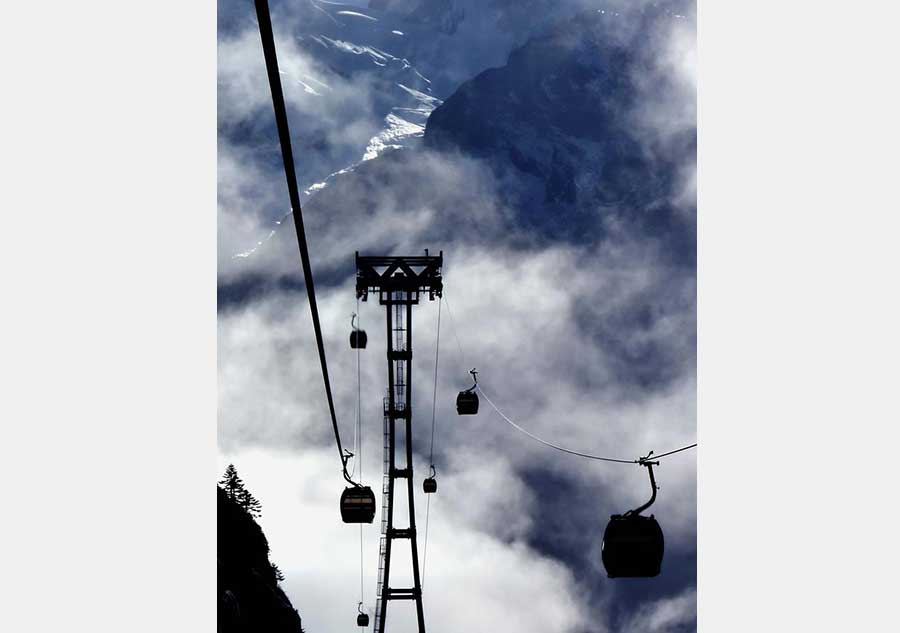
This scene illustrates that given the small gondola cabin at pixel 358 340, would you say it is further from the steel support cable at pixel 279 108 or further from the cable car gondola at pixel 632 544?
the steel support cable at pixel 279 108

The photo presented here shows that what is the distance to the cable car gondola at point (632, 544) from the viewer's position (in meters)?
8.25

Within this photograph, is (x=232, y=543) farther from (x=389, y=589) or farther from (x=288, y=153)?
(x=288, y=153)

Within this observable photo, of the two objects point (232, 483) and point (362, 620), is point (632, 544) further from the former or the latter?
point (232, 483)

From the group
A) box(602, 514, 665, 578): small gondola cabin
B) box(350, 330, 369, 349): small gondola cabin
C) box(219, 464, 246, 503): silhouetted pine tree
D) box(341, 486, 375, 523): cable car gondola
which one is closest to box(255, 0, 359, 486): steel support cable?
box(602, 514, 665, 578): small gondola cabin

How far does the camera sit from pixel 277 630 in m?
26.1

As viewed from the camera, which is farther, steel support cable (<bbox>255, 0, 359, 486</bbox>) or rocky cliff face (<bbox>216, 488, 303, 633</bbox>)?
rocky cliff face (<bbox>216, 488, 303, 633</bbox>)

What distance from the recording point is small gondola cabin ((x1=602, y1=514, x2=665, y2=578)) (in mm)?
8254

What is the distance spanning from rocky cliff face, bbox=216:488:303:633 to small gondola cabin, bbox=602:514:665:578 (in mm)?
13455

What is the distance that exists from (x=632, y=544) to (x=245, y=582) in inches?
700

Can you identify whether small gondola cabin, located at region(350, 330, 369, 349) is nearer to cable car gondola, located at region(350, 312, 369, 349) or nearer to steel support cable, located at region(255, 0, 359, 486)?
cable car gondola, located at region(350, 312, 369, 349)

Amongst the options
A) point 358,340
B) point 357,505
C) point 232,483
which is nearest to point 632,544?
point 357,505

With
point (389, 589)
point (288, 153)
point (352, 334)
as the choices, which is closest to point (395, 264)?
point (352, 334)

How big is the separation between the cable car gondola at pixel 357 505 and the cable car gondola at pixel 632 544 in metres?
8.04

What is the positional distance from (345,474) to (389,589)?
54.9 ft
